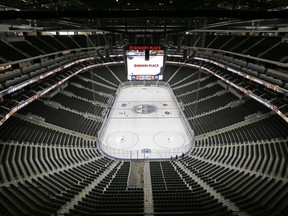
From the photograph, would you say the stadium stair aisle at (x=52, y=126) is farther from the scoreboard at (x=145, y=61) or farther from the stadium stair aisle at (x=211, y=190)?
the stadium stair aisle at (x=211, y=190)

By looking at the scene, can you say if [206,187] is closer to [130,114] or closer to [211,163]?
[211,163]

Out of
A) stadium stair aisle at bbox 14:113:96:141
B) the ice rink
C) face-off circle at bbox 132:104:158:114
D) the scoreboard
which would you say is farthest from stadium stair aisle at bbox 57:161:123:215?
face-off circle at bbox 132:104:158:114

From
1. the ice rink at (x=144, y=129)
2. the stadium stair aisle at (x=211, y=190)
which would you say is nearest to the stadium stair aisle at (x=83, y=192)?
the ice rink at (x=144, y=129)

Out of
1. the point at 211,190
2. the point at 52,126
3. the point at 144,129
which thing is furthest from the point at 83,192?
the point at 144,129

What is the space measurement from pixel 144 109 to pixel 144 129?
4.49m

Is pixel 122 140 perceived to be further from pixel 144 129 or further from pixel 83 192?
pixel 83 192

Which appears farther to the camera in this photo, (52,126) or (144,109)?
(144,109)

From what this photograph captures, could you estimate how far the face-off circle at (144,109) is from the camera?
22.2 m

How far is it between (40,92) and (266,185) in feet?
61.0

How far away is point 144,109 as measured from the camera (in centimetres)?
2269

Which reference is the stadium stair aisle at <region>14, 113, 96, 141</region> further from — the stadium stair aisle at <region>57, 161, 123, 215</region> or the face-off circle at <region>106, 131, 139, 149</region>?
the stadium stair aisle at <region>57, 161, 123, 215</region>

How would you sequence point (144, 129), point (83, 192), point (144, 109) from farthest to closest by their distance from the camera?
point (144, 109) → point (144, 129) → point (83, 192)

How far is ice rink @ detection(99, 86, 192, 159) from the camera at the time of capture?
51.7ft

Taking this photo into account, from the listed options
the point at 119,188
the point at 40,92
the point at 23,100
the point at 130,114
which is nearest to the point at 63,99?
the point at 40,92
